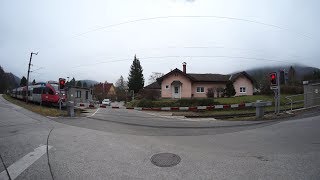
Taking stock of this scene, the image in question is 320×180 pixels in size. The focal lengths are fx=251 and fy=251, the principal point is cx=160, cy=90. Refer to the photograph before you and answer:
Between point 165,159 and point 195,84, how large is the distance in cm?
4099

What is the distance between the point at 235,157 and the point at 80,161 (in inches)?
155

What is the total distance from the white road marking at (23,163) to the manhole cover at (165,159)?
115 inches

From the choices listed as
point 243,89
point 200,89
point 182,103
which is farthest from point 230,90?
point 182,103

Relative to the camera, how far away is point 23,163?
19.2ft

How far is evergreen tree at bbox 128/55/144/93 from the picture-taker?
72.4 meters

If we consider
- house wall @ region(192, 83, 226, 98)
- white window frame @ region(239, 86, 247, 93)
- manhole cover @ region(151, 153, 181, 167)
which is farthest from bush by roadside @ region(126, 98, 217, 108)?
manhole cover @ region(151, 153, 181, 167)

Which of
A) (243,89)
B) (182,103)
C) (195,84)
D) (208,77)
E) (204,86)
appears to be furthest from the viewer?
(208,77)

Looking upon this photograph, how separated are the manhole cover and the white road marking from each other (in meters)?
2.92

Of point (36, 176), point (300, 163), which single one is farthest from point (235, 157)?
point (36, 176)

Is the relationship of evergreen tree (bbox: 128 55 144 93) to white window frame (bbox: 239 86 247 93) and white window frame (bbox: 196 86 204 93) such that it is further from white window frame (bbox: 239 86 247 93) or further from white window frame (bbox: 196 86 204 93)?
white window frame (bbox: 239 86 247 93)

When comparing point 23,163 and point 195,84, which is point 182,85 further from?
point 23,163

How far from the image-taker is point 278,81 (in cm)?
1647

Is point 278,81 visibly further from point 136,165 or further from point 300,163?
point 136,165

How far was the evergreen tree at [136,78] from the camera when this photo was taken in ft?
237
